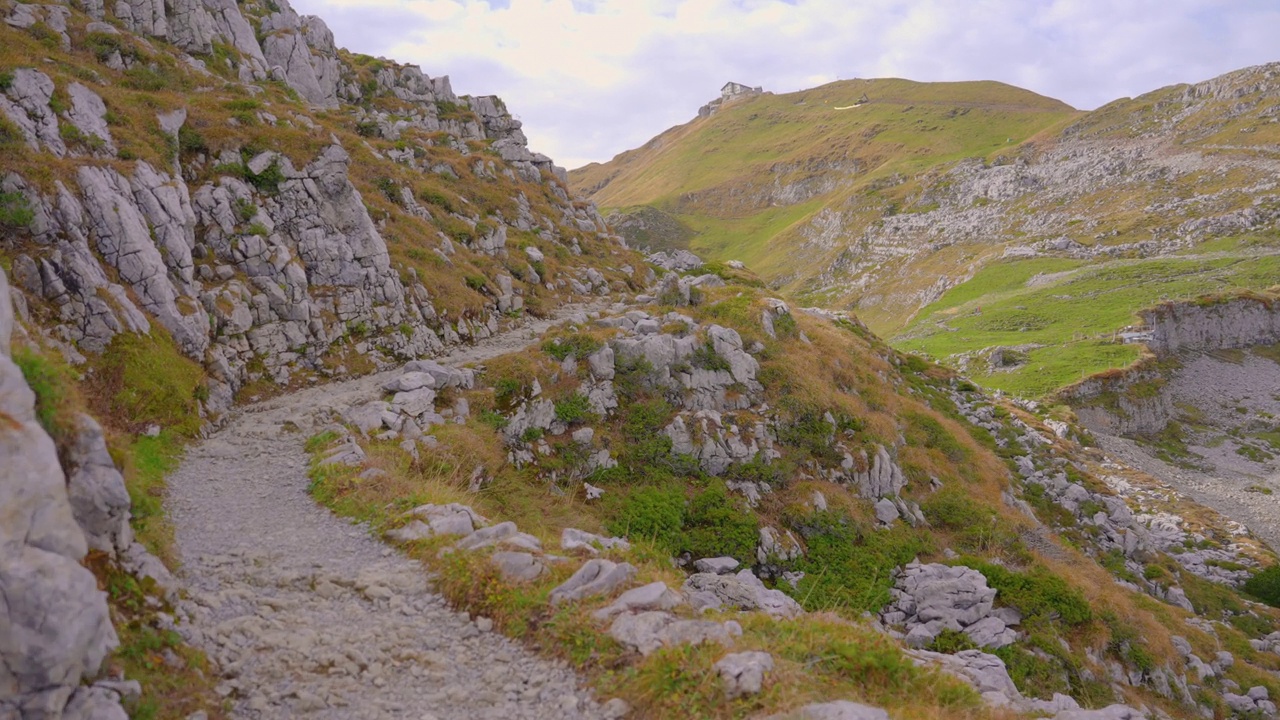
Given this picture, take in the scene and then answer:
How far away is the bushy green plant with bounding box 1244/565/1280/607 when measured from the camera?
32500 mm

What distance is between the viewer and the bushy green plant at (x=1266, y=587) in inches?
1280

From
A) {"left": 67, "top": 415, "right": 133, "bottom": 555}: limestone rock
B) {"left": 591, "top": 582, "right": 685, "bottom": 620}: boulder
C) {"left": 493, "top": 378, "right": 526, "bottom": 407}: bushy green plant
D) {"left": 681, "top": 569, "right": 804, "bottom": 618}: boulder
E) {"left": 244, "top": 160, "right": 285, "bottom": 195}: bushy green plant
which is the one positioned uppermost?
{"left": 244, "top": 160, "right": 285, "bottom": 195}: bushy green plant

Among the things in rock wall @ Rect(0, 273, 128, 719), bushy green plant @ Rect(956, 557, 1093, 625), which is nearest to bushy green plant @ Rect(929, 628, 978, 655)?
bushy green plant @ Rect(956, 557, 1093, 625)

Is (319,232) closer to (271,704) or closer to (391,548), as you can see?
(391,548)

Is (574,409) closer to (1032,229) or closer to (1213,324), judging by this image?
(1213,324)

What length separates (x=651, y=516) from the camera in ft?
65.2

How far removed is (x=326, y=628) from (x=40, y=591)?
4256 millimetres

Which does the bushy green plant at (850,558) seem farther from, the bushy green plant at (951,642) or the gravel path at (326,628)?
the gravel path at (326,628)

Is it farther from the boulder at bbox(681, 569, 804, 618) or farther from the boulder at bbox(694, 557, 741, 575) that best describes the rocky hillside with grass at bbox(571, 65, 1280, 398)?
the boulder at bbox(681, 569, 804, 618)

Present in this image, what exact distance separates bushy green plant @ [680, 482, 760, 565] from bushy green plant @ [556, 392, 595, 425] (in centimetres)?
506

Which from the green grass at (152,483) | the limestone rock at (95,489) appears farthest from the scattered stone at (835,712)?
the green grass at (152,483)

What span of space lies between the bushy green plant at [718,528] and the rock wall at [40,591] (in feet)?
50.1

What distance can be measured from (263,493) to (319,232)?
16966mm

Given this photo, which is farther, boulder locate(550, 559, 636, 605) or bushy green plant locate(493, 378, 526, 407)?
bushy green plant locate(493, 378, 526, 407)
